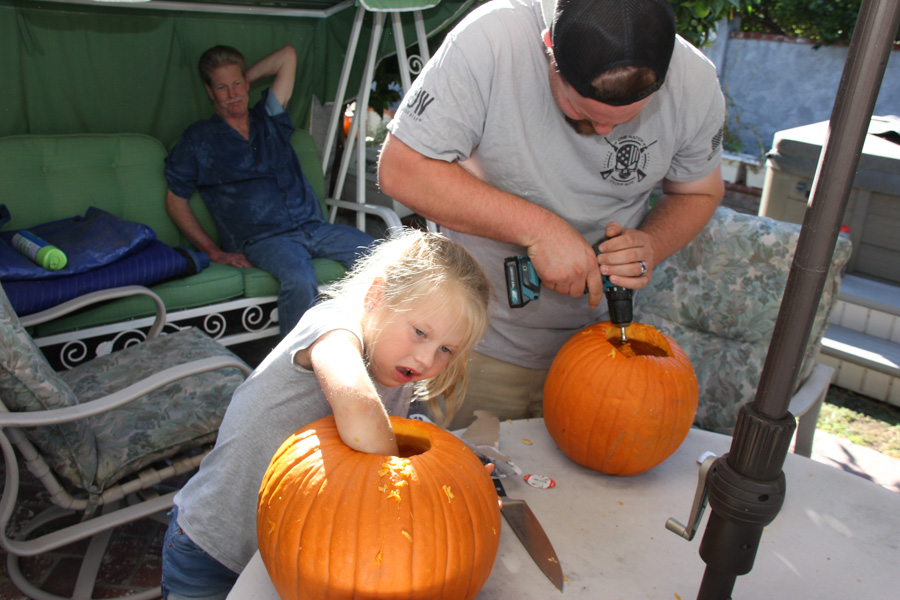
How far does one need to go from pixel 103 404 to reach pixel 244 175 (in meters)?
2.21

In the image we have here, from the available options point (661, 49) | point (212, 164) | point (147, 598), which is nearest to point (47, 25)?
point (212, 164)

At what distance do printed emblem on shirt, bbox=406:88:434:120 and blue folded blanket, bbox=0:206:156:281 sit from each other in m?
2.30

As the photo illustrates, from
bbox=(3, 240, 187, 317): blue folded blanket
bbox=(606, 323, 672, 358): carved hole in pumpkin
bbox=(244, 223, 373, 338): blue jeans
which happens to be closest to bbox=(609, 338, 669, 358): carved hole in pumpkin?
bbox=(606, 323, 672, 358): carved hole in pumpkin

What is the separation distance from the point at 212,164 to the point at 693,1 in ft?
9.31

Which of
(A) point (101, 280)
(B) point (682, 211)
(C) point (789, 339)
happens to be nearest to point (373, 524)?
(C) point (789, 339)

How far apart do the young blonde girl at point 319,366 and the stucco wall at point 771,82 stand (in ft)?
26.1

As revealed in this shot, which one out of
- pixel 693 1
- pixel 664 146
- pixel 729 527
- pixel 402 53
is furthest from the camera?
pixel 402 53

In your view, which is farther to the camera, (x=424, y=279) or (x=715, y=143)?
(x=715, y=143)

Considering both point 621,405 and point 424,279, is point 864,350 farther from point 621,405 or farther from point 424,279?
point 424,279

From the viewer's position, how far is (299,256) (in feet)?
12.1

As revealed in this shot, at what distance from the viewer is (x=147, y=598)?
2.10m

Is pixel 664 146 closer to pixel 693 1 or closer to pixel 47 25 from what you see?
pixel 693 1

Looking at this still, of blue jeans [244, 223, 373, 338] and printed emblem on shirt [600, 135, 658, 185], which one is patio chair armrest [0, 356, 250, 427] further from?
printed emblem on shirt [600, 135, 658, 185]

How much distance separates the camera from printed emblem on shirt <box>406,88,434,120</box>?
4.50 ft
